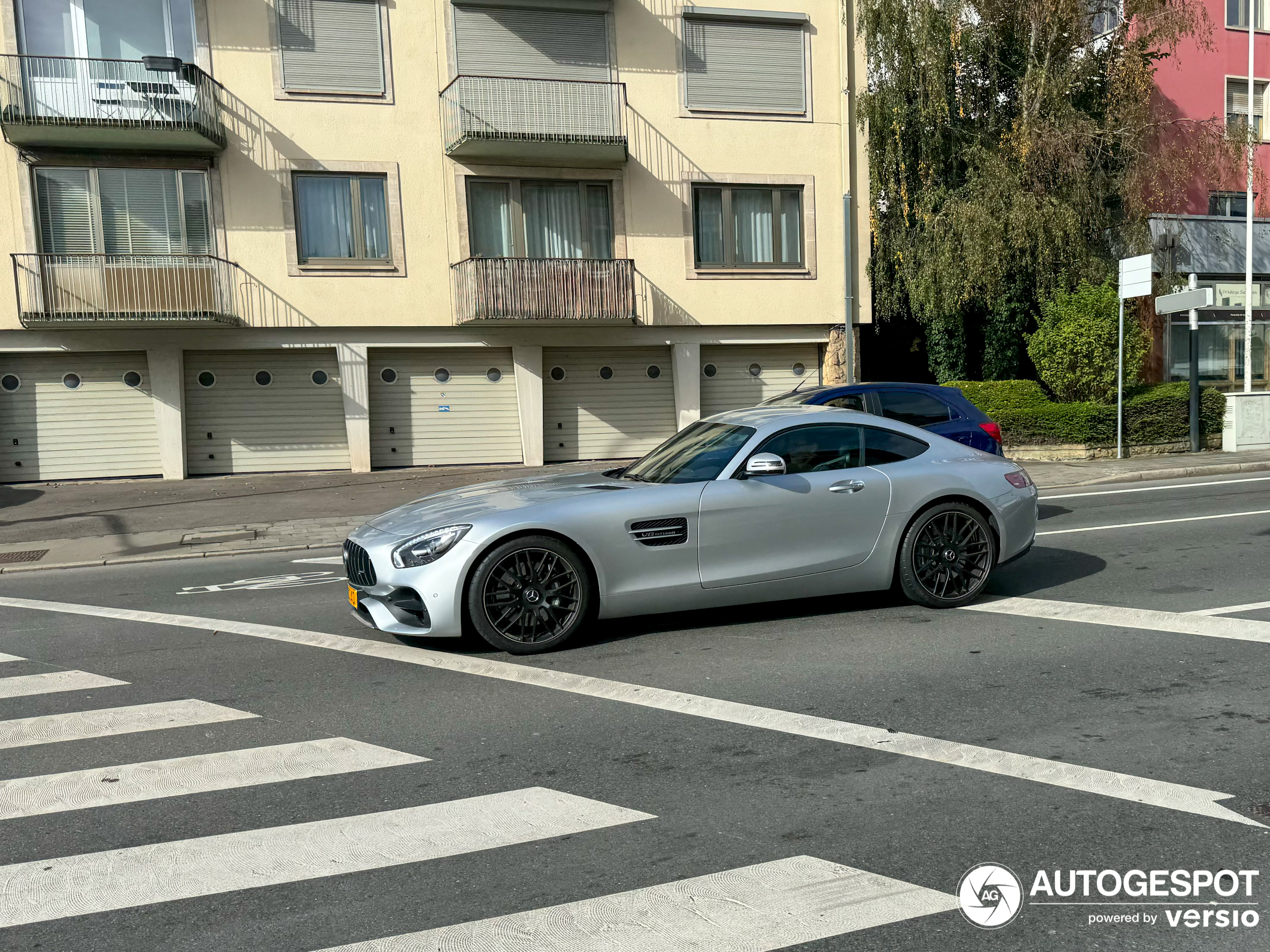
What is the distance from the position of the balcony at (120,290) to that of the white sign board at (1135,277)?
628 inches

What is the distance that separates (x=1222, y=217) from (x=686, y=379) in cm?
1522

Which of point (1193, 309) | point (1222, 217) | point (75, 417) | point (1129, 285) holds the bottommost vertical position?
point (75, 417)

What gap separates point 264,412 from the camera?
20672 mm

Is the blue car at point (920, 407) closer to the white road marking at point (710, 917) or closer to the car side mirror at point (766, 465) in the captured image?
the car side mirror at point (766, 465)

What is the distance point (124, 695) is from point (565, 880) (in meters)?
3.52

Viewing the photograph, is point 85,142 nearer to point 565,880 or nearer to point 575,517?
point 575,517

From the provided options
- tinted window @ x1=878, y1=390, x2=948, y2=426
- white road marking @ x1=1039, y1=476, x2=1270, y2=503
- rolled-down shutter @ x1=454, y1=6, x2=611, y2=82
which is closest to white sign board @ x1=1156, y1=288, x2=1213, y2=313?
white road marking @ x1=1039, y1=476, x2=1270, y2=503

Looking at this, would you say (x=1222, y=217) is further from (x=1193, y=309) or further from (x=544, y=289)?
(x=544, y=289)

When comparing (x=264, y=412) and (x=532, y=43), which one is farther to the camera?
(x=532, y=43)

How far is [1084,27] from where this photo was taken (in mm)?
21688

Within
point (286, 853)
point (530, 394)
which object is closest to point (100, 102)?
point (530, 394)

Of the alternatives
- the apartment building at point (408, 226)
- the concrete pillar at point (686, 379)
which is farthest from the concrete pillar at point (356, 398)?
the concrete pillar at point (686, 379)

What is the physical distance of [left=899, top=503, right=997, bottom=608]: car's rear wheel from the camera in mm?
7129

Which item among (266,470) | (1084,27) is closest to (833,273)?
(1084,27)
